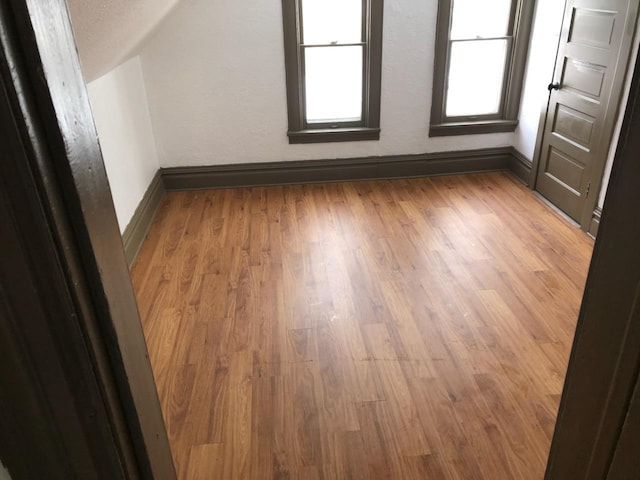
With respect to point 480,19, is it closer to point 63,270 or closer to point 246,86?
point 246,86

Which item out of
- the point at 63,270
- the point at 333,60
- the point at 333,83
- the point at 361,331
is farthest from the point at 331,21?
the point at 63,270

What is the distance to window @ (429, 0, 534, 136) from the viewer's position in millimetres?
3803

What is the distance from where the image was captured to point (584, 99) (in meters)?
3.26

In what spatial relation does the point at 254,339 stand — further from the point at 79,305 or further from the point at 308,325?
the point at 79,305

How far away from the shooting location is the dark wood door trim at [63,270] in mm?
546

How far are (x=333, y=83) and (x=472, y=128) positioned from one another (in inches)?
45.2

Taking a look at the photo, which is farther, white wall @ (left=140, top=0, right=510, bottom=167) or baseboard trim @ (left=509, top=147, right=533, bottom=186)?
baseboard trim @ (left=509, top=147, right=533, bottom=186)

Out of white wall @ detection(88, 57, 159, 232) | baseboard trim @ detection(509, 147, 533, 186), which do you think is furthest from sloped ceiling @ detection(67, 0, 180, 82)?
baseboard trim @ detection(509, 147, 533, 186)

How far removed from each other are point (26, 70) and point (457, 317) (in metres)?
2.29

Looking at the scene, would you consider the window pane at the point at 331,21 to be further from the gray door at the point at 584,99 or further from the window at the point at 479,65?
the gray door at the point at 584,99

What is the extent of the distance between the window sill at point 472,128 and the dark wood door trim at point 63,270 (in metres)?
3.62

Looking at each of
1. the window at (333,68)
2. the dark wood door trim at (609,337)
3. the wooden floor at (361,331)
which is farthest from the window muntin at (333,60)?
the dark wood door trim at (609,337)

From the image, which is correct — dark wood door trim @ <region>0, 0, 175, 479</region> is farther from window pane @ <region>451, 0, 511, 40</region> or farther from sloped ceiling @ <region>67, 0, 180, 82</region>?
window pane @ <region>451, 0, 511, 40</region>

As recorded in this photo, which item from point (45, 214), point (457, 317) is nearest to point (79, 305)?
point (45, 214)
